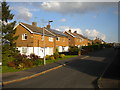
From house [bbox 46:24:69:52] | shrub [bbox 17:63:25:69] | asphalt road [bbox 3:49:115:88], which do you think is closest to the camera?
asphalt road [bbox 3:49:115:88]

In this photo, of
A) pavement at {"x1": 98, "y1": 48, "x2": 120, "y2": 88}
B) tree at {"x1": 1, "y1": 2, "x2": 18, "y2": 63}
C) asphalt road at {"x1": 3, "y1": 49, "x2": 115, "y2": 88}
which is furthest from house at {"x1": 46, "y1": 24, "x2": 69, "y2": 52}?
pavement at {"x1": 98, "y1": 48, "x2": 120, "y2": 88}

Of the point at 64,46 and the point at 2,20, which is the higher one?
the point at 2,20

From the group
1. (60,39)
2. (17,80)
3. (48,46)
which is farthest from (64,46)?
(17,80)

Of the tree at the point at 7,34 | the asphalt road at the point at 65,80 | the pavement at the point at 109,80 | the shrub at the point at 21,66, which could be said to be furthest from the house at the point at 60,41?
the pavement at the point at 109,80

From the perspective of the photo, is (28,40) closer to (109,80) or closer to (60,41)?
(60,41)

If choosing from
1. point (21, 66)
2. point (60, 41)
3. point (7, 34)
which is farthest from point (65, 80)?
point (60, 41)

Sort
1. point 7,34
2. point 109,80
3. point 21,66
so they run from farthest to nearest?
point 7,34
point 21,66
point 109,80

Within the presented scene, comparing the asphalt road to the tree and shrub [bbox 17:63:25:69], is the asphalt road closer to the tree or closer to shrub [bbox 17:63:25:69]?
shrub [bbox 17:63:25:69]

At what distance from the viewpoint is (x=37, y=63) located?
20.3 meters

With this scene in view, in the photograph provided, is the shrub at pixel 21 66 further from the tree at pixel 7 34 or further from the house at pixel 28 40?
the house at pixel 28 40

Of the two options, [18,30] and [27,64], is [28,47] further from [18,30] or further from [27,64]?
[27,64]

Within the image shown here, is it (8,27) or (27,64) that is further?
(8,27)

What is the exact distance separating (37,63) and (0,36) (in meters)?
6.03

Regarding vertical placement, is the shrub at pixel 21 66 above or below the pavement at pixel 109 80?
above
